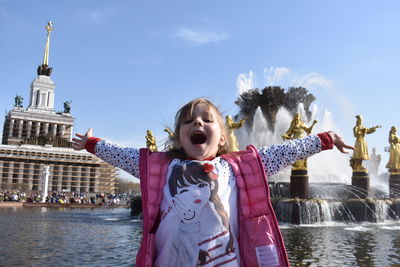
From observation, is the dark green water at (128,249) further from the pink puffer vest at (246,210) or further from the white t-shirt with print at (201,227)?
the white t-shirt with print at (201,227)

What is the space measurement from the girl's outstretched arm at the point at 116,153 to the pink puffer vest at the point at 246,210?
0.12 m

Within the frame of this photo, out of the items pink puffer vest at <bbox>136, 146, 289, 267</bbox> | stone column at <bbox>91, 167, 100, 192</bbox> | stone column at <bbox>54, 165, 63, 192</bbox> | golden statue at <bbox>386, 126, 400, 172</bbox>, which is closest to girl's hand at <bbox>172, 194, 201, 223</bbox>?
pink puffer vest at <bbox>136, 146, 289, 267</bbox>

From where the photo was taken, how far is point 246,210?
2635mm

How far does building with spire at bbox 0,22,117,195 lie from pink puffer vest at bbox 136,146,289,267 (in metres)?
84.7

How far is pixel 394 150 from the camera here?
20500 mm

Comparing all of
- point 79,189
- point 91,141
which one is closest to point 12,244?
point 91,141

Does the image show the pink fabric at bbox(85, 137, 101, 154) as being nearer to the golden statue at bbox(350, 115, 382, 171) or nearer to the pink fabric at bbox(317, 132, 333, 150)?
the pink fabric at bbox(317, 132, 333, 150)

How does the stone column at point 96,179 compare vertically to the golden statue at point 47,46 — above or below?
below

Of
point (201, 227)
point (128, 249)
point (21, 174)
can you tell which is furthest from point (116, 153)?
point (21, 174)

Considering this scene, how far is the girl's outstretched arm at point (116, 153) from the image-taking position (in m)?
2.93

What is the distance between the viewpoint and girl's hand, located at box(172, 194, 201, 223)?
8.20 ft

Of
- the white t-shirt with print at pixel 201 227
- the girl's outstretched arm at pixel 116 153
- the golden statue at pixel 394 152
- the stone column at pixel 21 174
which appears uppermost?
the stone column at pixel 21 174

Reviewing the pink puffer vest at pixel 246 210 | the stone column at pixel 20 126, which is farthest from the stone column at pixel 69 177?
the pink puffer vest at pixel 246 210

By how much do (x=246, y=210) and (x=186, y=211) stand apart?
0.44 meters
